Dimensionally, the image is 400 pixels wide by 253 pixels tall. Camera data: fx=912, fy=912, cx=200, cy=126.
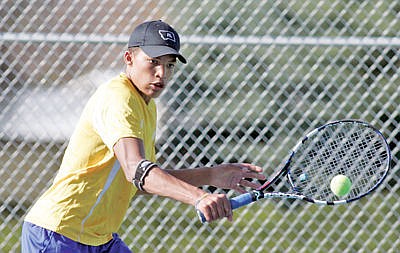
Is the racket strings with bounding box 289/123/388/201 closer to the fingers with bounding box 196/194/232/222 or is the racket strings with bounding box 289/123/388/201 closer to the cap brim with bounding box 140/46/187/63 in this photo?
the cap brim with bounding box 140/46/187/63

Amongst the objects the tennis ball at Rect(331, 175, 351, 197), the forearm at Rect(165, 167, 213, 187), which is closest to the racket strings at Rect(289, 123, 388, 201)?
the tennis ball at Rect(331, 175, 351, 197)

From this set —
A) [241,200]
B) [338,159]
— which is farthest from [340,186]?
[241,200]

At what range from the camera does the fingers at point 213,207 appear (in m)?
2.82

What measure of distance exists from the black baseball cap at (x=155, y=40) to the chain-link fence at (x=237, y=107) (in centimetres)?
166

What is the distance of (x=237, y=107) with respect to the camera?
5.38 m

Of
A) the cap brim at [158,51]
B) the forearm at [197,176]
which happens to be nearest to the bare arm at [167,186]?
the cap brim at [158,51]

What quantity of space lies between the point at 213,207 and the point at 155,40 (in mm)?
898

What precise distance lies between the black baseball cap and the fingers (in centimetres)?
79

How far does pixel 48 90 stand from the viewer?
18.2 feet

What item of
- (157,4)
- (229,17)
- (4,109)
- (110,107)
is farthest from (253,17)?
(110,107)

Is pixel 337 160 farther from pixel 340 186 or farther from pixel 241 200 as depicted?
pixel 241 200

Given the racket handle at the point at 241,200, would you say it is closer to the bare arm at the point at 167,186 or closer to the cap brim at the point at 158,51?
the bare arm at the point at 167,186

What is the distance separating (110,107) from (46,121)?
7.92 feet

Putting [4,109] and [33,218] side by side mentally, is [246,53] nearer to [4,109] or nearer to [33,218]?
[4,109]
